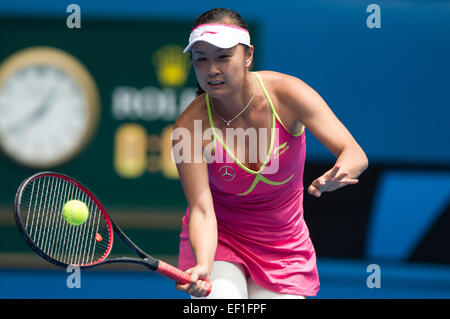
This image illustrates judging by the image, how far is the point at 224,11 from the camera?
3.09 metres

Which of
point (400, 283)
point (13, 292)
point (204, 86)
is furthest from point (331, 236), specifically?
point (204, 86)

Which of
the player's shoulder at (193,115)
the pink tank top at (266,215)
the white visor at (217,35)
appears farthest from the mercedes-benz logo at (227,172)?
the white visor at (217,35)

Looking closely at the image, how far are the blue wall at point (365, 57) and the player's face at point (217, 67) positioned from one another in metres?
2.53

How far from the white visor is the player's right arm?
12.7 inches

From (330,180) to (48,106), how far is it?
306cm

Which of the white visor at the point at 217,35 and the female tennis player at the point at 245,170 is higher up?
the white visor at the point at 217,35

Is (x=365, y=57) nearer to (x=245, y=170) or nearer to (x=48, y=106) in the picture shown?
(x=48, y=106)

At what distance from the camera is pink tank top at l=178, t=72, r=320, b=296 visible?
3.11 m

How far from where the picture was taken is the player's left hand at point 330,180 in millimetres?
2795

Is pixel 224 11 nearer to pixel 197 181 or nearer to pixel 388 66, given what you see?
pixel 197 181

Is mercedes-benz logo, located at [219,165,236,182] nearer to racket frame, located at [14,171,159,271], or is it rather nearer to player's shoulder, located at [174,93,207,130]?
player's shoulder, located at [174,93,207,130]

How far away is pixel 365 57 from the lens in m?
5.52

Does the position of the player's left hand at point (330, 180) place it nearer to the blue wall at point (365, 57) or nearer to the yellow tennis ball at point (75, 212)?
the yellow tennis ball at point (75, 212)

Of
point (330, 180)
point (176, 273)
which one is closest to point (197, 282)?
point (176, 273)
